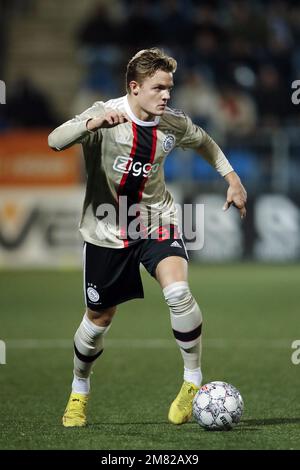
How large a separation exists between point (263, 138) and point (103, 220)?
35.3 feet

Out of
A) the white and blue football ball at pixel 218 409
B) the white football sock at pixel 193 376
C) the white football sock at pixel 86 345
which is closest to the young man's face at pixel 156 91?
the white football sock at pixel 86 345

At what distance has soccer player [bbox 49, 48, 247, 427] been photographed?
5863 millimetres

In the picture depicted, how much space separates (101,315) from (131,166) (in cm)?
88

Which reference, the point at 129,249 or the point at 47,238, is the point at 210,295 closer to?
the point at 47,238

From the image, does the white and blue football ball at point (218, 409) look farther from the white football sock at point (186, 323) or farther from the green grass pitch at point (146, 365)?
the white football sock at point (186, 323)

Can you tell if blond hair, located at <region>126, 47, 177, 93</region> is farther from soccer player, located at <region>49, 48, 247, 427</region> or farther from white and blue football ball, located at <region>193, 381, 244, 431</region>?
white and blue football ball, located at <region>193, 381, 244, 431</region>

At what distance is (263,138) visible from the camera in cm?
1656

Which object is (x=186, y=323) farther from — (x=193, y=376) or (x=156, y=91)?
(x=156, y=91)

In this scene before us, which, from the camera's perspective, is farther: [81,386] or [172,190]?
[172,190]

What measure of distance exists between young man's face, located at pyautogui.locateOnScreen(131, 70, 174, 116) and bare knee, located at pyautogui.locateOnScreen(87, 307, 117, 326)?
3.84ft

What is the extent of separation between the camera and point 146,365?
8.44 metres

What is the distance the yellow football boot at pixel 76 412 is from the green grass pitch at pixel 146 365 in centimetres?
8

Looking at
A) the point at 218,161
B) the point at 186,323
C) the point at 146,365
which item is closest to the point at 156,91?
the point at 218,161

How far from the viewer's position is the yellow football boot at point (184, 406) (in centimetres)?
587
